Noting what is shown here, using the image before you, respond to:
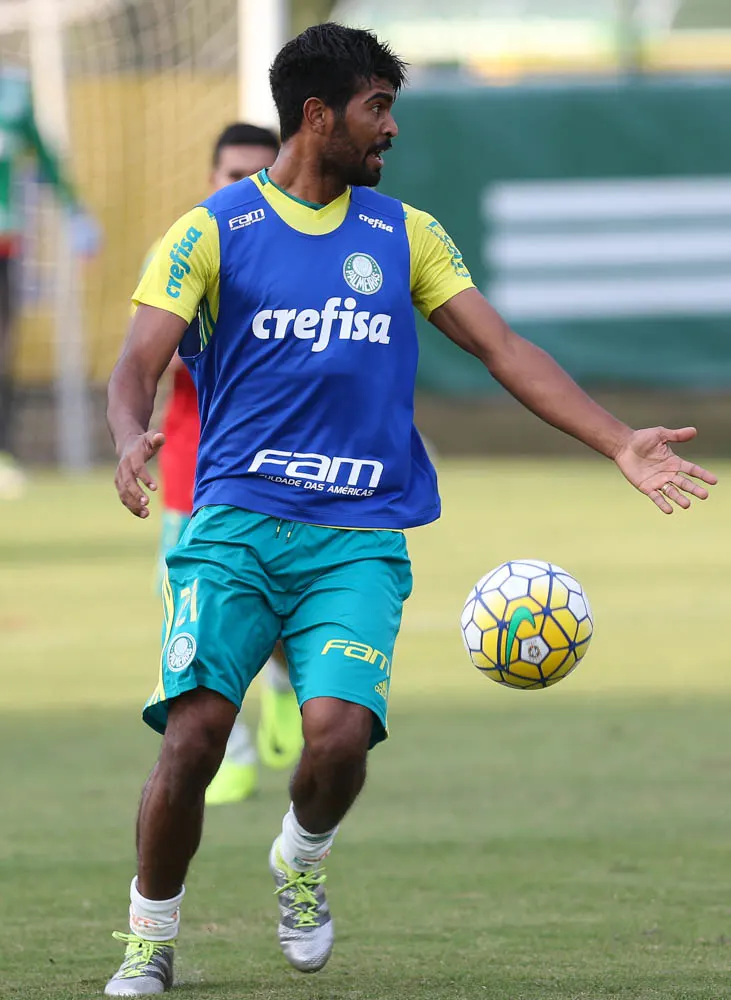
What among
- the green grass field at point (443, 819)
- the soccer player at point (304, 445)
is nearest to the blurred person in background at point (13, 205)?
the green grass field at point (443, 819)

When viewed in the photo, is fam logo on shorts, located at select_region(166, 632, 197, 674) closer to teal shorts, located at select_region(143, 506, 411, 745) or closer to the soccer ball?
teal shorts, located at select_region(143, 506, 411, 745)

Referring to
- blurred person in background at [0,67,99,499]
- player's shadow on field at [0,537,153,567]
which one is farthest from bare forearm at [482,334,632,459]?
blurred person in background at [0,67,99,499]

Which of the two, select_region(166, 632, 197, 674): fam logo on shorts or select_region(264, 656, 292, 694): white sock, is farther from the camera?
select_region(264, 656, 292, 694): white sock

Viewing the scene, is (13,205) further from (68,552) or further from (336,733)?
(336,733)

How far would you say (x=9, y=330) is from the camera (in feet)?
59.0

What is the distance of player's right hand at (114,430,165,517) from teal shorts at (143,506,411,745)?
408 millimetres

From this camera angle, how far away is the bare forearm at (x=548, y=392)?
4984 millimetres

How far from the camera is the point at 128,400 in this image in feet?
15.3

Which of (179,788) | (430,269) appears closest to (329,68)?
(430,269)

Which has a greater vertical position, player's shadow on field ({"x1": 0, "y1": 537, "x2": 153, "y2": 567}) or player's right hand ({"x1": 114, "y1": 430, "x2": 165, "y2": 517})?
player's right hand ({"x1": 114, "y1": 430, "x2": 165, "y2": 517})

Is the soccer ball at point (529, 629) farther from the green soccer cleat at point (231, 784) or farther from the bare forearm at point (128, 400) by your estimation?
the green soccer cleat at point (231, 784)

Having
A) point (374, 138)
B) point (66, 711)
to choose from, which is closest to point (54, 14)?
point (66, 711)

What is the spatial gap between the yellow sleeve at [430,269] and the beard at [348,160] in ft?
0.55

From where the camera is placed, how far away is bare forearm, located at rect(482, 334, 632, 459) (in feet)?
16.4
